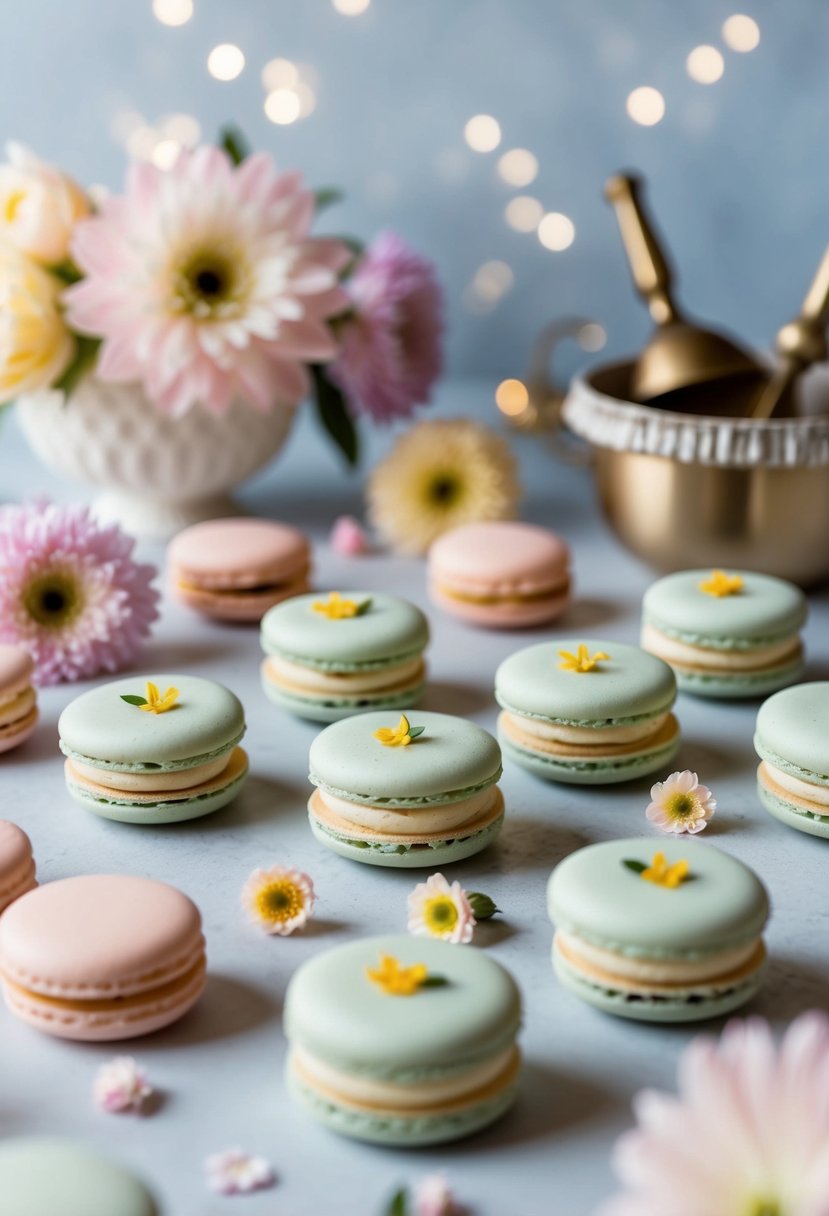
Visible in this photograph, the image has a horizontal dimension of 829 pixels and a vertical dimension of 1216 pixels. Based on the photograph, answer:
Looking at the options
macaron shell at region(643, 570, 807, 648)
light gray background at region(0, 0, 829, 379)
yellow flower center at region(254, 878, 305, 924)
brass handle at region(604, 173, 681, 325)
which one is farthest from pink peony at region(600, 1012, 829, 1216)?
light gray background at region(0, 0, 829, 379)

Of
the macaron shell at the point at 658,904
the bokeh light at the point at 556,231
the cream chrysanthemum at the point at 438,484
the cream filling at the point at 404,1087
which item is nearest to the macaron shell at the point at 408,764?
the macaron shell at the point at 658,904

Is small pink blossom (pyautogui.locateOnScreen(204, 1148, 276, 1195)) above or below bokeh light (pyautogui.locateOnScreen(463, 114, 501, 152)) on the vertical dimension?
below

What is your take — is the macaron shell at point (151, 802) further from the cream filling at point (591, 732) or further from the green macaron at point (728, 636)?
the green macaron at point (728, 636)

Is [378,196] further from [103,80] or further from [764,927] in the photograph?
[764,927]

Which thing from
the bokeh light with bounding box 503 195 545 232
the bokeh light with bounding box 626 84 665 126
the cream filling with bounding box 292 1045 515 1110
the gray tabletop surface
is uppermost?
the bokeh light with bounding box 626 84 665 126

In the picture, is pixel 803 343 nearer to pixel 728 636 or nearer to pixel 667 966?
pixel 728 636

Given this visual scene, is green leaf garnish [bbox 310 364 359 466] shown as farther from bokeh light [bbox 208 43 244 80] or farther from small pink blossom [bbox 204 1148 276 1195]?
small pink blossom [bbox 204 1148 276 1195]
